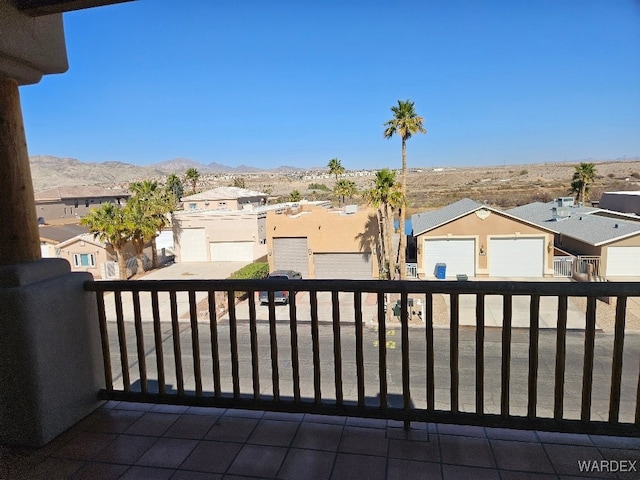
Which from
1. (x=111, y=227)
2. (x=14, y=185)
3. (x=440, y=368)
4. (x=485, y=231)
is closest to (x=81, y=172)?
(x=111, y=227)

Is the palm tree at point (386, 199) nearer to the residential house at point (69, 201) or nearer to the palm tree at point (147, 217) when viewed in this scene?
the palm tree at point (147, 217)

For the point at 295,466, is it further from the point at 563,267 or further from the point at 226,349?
the point at 563,267

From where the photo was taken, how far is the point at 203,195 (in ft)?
110

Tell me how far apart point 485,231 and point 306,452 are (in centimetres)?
1765

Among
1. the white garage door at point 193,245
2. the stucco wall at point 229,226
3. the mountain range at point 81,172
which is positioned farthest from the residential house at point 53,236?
the mountain range at point 81,172

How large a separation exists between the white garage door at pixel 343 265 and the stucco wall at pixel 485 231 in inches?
107

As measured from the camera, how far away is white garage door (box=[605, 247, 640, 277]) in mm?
15594

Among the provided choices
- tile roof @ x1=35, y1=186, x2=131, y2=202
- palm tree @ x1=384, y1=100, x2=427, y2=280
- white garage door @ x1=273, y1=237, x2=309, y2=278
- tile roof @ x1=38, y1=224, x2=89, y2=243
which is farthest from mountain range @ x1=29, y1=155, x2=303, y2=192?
palm tree @ x1=384, y1=100, x2=427, y2=280

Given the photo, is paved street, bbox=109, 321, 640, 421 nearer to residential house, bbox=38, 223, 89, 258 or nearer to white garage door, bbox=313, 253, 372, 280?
white garage door, bbox=313, 253, 372, 280

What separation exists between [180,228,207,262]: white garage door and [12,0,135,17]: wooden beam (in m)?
22.8

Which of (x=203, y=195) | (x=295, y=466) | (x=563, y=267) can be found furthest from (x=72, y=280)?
(x=203, y=195)

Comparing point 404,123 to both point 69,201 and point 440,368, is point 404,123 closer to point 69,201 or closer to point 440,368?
point 440,368

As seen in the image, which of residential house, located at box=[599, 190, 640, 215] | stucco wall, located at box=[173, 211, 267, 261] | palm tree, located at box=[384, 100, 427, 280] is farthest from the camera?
residential house, located at box=[599, 190, 640, 215]

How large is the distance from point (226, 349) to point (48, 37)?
8.02 m
